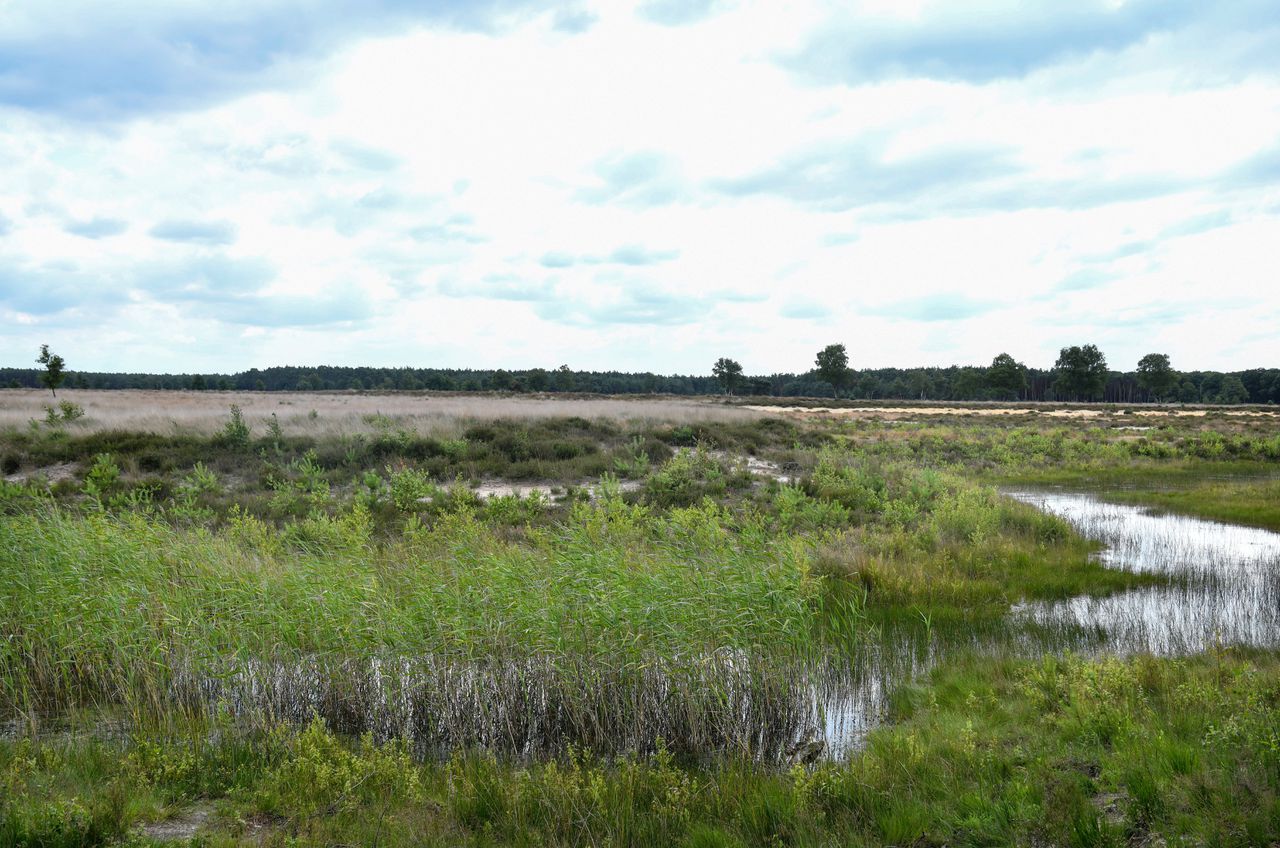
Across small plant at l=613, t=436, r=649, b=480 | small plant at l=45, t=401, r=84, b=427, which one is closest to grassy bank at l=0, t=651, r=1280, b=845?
small plant at l=613, t=436, r=649, b=480

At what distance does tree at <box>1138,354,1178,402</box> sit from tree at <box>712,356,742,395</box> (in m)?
→ 69.7

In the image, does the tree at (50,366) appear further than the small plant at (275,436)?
Yes

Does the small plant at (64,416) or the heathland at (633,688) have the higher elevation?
the small plant at (64,416)

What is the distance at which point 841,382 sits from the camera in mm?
130000

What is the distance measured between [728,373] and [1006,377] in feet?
156

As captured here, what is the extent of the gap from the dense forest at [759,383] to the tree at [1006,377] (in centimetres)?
23

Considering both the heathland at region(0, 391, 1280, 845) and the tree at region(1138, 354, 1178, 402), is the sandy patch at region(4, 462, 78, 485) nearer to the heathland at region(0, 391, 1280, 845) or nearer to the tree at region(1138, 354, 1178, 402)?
the heathland at region(0, 391, 1280, 845)

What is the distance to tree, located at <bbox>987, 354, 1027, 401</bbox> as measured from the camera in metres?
120

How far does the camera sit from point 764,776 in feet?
20.7

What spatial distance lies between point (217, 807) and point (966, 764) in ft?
20.1

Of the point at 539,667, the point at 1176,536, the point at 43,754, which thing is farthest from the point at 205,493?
the point at 1176,536

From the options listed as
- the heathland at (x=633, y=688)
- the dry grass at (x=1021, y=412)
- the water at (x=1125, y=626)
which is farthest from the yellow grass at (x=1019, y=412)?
the heathland at (x=633, y=688)

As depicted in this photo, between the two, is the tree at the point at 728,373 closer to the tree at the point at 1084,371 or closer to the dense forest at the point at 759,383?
the dense forest at the point at 759,383

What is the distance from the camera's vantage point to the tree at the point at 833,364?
12625 cm
